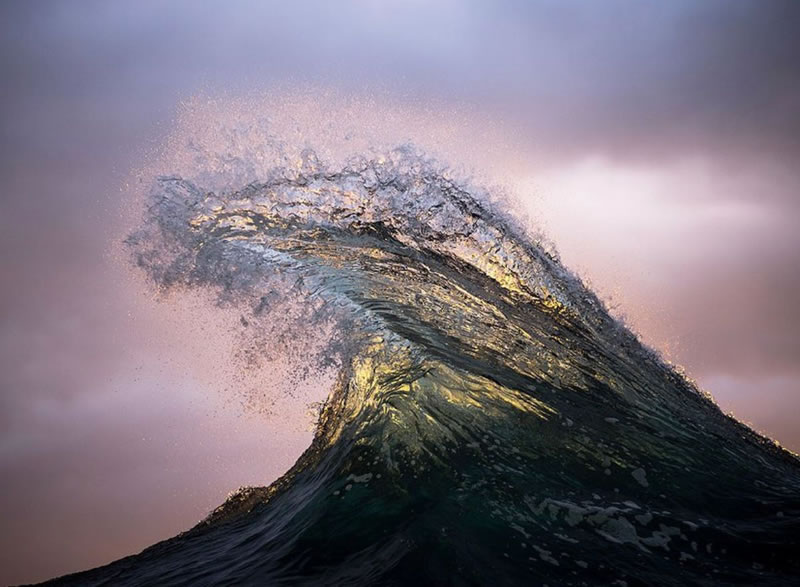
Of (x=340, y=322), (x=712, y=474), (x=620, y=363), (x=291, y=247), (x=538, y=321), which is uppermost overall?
(x=291, y=247)

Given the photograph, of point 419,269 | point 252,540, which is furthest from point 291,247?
point 252,540

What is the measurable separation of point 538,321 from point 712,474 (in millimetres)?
2563

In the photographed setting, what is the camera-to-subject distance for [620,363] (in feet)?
23.3

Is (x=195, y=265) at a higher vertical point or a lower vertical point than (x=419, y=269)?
higher

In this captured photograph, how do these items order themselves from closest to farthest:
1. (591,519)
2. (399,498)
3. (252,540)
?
(591,519) < (399,498) < (252,540)

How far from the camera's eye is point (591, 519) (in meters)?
4.19

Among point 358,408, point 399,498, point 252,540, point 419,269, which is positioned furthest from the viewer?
point 419,269

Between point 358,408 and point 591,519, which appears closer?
point 591,519

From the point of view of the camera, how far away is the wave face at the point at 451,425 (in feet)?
12.7

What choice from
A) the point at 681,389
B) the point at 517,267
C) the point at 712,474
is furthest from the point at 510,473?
the point at 681,389

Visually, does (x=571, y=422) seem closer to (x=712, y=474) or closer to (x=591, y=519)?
(x=712, y=474)

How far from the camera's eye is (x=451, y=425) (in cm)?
565

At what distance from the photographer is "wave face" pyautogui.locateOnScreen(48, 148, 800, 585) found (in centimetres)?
386

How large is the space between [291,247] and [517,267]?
3.10 metres
